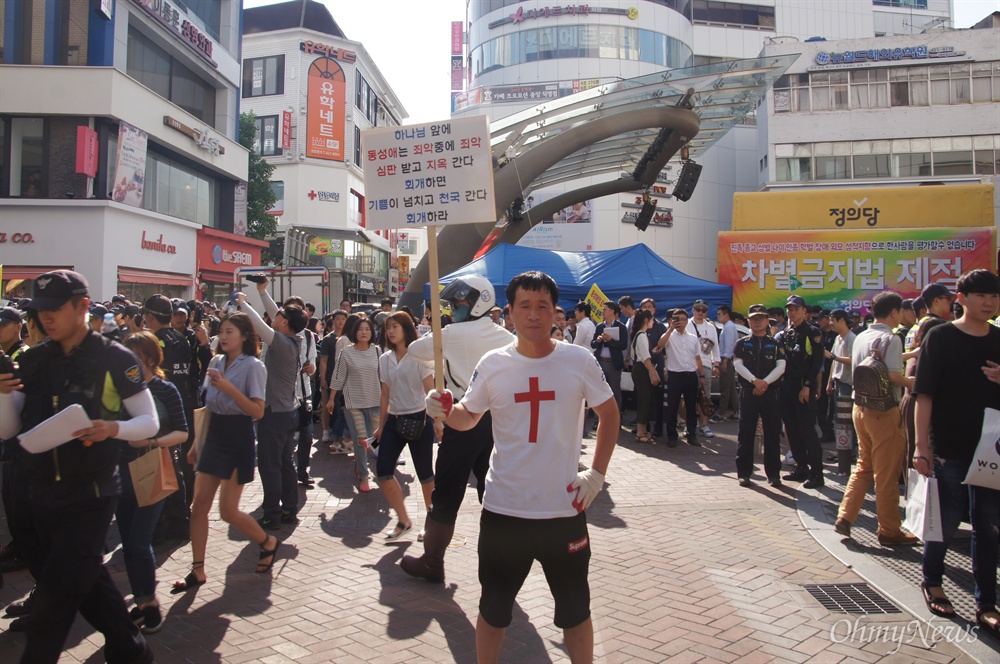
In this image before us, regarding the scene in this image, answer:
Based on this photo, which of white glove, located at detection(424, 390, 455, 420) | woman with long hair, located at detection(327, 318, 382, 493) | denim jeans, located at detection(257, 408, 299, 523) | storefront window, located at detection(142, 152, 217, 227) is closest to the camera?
white glove, located at detection(424, 390, 455, 420)

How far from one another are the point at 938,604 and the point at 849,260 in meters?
Answer: 13.2

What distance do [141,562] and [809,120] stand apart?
127 feet

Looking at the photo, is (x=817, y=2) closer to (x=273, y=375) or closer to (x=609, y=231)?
(x=609, y=231)

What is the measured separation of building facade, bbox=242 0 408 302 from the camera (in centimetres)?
4516

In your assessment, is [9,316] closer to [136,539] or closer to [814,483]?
[136,539]

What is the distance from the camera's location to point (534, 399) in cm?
305

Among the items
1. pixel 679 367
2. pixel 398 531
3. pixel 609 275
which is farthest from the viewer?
pixel 609 275

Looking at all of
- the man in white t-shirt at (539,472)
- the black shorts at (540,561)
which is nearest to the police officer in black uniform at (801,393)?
the man in white t-shirt at (539,472)

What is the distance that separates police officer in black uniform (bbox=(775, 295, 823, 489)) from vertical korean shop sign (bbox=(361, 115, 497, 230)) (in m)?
4.87

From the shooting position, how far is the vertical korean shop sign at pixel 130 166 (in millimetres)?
21938

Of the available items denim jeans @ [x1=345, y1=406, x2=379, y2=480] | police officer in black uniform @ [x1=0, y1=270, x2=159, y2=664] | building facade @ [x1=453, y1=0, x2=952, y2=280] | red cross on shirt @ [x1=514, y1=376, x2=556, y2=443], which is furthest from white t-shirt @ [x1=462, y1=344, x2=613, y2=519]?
Result: building facade @ [x1=453, y1=0, x2=952, y2=280]

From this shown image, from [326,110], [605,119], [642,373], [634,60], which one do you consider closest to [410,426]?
[642,373]

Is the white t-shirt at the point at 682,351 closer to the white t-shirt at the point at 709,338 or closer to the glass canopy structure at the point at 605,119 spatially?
the white t-shirt at the point at 709,338

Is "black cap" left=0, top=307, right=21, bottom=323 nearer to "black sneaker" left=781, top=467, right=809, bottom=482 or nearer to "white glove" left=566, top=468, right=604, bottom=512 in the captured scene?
"white glove" left=566, top=468, right=604, bottom=512
